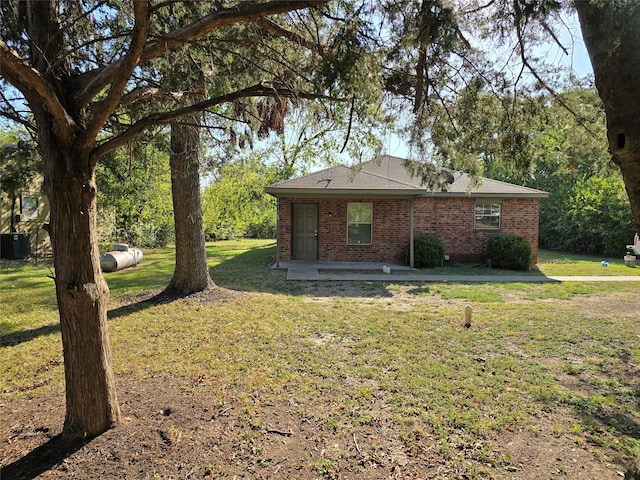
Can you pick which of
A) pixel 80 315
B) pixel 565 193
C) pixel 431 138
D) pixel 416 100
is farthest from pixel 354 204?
pixel 565 193

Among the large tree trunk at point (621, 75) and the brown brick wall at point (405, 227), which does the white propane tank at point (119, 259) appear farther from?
the large tree trunk at point (621, 75)

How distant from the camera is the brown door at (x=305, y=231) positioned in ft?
44.8

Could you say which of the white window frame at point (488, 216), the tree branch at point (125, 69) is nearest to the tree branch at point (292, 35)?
the tree branch at point (125, 69)

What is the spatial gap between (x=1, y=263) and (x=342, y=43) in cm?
1561

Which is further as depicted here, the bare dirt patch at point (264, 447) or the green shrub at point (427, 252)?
the green shrub at point (427, 252)

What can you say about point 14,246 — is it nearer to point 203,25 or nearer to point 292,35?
point 292,35

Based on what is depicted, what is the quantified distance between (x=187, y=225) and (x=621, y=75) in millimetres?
7453

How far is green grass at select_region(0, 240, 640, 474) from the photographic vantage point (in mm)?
3496

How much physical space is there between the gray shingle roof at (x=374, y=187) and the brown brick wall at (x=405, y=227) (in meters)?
0.45

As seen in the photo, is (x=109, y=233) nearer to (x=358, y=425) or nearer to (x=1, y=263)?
(x=1, y=263)

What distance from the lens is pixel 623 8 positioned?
2.11 m

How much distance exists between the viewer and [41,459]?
2805mm

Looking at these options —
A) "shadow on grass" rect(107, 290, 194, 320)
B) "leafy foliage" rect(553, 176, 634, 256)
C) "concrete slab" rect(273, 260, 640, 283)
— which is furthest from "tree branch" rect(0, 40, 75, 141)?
"leafy foliage" rect(553, 176, 634, 256)

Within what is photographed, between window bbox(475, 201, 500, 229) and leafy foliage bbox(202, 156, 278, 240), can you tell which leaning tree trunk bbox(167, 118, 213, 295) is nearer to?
window bbox(475, 201, 500, 229)
